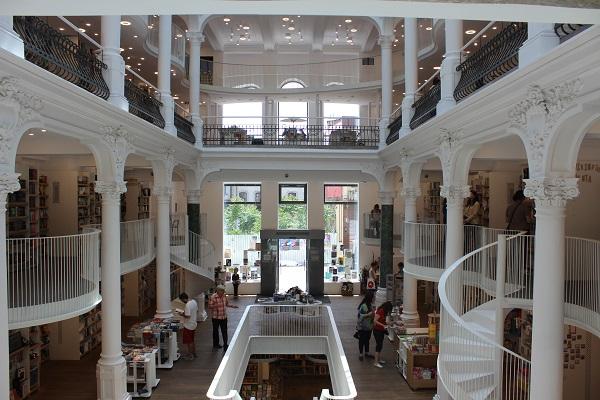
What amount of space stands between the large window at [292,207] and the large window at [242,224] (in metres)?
0.86

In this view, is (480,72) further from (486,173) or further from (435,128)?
(486,173)

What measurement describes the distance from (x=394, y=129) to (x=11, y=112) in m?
9.54

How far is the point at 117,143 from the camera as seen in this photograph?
7504mm

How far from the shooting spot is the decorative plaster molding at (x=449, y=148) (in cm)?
762

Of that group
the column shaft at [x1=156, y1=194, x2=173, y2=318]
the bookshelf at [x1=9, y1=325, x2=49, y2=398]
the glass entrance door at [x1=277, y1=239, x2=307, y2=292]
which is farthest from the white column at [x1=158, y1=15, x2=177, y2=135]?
the glass entrance door at [x1=277, y1=239, x2=307, y2=292]

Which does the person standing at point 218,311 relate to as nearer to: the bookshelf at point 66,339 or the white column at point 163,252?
the white column at point 163,252

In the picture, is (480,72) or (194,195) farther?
(194,195)

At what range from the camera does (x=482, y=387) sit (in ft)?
22.7

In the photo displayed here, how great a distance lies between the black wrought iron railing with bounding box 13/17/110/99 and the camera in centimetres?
524

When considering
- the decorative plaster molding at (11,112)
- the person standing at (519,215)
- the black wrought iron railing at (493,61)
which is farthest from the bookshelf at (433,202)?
the decorative plaster molding at (11,112)

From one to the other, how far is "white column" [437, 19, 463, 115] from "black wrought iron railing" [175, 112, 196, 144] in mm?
6357

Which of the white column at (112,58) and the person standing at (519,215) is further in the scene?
the person standing at (519,215)

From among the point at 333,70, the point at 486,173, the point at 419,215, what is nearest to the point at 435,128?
the point at 486,173

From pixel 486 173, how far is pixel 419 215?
14.6 feet
